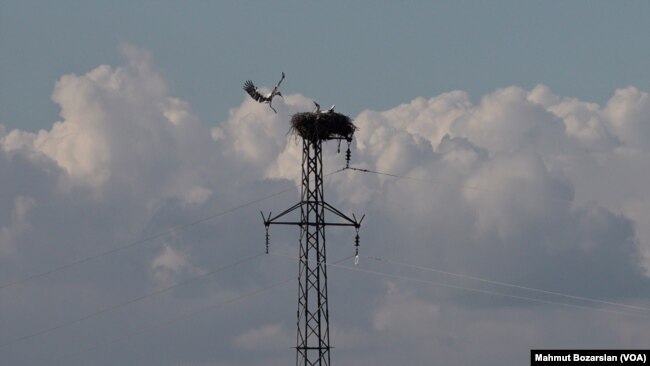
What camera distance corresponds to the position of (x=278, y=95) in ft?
630

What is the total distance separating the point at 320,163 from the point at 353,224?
4.67m

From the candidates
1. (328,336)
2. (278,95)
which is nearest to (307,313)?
(328,336)

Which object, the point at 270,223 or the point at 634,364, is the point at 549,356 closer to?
the point at 634,364

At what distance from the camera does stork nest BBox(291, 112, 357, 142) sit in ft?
628

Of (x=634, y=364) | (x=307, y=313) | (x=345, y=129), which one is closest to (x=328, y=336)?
(x=307, y=313)

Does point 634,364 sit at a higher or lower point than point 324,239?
lower

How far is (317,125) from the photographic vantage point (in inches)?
7530

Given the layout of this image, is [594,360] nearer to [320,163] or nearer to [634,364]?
[634,364]

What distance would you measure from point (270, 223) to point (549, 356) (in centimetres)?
2714

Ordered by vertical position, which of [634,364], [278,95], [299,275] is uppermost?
[278,95]

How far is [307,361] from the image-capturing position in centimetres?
18812

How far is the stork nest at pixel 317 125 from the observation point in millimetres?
191375

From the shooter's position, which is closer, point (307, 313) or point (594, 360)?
point (594, 360)

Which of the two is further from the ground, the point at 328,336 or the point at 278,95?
the point at 278,95
